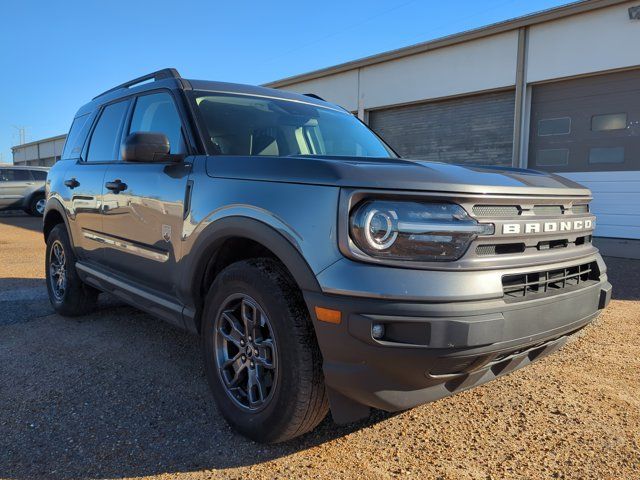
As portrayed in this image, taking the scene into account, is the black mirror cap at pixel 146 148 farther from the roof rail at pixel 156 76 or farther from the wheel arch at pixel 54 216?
the wheel arch at pixel 54 216

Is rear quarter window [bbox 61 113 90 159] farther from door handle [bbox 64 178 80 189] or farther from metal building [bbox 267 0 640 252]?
metal building [bbox 267 0 640 252]

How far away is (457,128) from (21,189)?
15.0 metres

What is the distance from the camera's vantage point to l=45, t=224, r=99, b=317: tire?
14.9 feet

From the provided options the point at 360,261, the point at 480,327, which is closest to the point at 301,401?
the point at 360,261

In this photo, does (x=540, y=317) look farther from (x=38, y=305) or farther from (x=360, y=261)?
(x=38, y=305)

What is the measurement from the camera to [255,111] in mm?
3408

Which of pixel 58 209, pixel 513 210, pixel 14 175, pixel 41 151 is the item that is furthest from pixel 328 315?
pixel 41 151

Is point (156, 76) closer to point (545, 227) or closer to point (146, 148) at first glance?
point (146, 148)

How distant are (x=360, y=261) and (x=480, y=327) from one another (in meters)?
0.51

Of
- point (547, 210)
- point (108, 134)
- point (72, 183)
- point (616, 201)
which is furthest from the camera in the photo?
point (616, 201)

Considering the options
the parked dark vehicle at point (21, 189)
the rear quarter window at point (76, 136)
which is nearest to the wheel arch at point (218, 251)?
the rear quarter window at point (76, 136)

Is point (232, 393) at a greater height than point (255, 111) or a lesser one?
lesser

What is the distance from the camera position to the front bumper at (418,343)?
1.87 m

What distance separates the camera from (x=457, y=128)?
37.6ft
